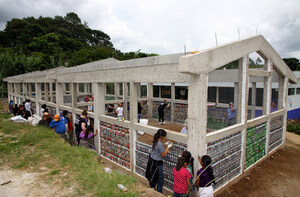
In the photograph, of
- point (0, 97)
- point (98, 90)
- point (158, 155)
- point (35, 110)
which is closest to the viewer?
point (158, 155)

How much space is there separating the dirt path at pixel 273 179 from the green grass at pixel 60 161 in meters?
2.65

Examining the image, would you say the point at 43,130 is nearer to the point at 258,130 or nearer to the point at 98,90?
the point at 98,90

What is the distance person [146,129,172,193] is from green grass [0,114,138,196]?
46 cm

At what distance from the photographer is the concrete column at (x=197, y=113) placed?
3777 mm

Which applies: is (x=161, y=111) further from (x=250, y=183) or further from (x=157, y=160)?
(x=157, y=160)

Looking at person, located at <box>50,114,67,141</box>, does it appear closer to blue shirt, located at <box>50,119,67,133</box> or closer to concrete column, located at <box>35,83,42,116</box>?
blue shirt, located at <box>50,119,67,133</box>

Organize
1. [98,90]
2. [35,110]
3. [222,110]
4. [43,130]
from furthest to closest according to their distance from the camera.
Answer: [35,110]
[222,110]
[43,130]
[98,90]

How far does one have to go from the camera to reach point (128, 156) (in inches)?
221

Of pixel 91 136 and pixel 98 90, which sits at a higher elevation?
pixel 98 90

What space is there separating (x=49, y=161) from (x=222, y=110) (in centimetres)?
822

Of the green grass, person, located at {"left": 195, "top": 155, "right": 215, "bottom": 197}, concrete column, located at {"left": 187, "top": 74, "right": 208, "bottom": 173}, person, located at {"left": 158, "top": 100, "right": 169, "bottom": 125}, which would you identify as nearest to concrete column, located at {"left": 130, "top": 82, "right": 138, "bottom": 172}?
the green grass

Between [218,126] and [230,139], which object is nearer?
[230,139]

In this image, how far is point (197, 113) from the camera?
3.81 meters

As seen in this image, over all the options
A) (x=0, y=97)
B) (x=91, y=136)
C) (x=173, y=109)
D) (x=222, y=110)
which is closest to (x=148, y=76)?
(x=91, y=136)
